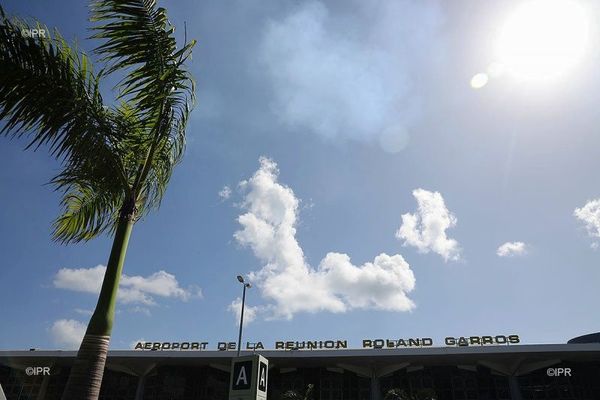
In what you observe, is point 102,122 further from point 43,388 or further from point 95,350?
point 43,388

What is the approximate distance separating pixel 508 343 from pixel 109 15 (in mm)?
37401

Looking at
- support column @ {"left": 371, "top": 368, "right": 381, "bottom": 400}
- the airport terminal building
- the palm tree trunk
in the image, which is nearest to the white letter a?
the palm tree trunk

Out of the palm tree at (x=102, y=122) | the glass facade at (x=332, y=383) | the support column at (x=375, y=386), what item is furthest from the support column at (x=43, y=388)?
the palm tree at (x=102, y=122)

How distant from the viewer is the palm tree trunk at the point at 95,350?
4930mm

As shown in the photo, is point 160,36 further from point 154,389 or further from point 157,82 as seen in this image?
point 154,389

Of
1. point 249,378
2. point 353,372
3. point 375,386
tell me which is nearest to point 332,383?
point 353,372

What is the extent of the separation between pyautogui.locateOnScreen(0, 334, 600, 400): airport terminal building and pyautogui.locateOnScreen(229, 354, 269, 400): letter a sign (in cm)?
2904

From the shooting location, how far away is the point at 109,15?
5996mm

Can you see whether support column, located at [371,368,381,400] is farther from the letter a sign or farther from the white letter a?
the white letter a

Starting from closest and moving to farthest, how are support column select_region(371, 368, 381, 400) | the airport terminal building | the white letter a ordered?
the white letter a, the airport terminal building, support column select_region(371, 368, 381, 400)

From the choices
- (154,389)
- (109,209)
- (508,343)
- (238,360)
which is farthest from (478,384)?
(109,209)

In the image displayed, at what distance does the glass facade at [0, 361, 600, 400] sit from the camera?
35.7 m

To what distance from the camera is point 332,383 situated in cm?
4050

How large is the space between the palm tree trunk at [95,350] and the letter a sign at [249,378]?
2.59 metres
